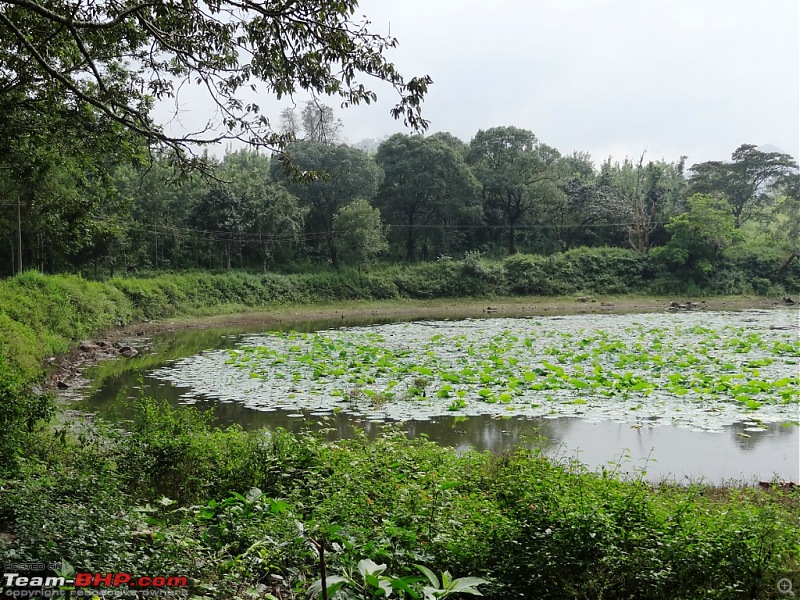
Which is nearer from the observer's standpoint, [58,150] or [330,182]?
[58,150]

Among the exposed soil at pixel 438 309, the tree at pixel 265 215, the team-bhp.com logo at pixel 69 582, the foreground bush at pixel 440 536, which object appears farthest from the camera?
the tree at pixel 265 215

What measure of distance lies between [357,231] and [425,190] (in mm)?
9178

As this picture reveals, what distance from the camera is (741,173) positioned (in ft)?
155

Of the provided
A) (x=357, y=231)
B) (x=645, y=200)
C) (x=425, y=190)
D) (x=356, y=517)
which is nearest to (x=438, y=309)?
(x=357, y=231)

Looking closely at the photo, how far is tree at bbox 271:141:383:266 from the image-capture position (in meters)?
40.2

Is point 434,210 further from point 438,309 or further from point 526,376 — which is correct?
point 526,376

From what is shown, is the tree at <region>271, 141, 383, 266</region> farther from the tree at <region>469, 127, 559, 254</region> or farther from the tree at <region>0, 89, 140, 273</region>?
the tree at <region>0, 89, 140, 273</region>

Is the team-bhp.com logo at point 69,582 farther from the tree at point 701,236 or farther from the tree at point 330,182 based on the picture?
the tree at point 701,236

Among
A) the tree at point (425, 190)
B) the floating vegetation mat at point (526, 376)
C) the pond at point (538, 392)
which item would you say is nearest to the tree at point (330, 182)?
the tree at point (425, 190)

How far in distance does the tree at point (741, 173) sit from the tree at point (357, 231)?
2600 cm

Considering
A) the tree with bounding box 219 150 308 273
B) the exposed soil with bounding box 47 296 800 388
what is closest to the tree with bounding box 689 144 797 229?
the exposed soil with bounding box 47 296 800 388

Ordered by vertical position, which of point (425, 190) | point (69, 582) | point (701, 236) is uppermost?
point (425, 190)

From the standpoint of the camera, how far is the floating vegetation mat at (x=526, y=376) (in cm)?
964

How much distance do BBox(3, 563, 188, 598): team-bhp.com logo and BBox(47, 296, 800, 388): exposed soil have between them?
791 inches
